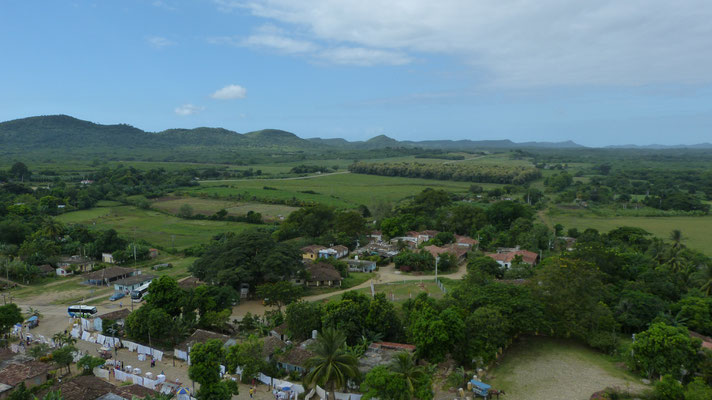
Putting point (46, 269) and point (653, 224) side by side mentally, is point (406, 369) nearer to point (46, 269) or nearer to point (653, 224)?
point (46, 269)

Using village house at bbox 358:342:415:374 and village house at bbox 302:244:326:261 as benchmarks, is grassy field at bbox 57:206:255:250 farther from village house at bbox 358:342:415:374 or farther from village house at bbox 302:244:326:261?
village house at bbox 358:342:415:374

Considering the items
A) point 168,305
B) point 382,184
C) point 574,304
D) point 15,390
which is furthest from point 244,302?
point 382,184

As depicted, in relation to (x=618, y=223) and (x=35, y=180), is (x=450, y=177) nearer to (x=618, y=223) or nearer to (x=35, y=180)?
(x=618, y=223)

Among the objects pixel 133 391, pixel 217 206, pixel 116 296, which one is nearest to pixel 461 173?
pixel 217 206

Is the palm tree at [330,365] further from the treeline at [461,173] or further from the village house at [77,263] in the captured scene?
the treeline at [461,173]

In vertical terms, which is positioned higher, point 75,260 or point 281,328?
point 75,260

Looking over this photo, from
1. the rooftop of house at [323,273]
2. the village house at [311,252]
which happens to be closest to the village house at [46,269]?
the village house at [311,252]
